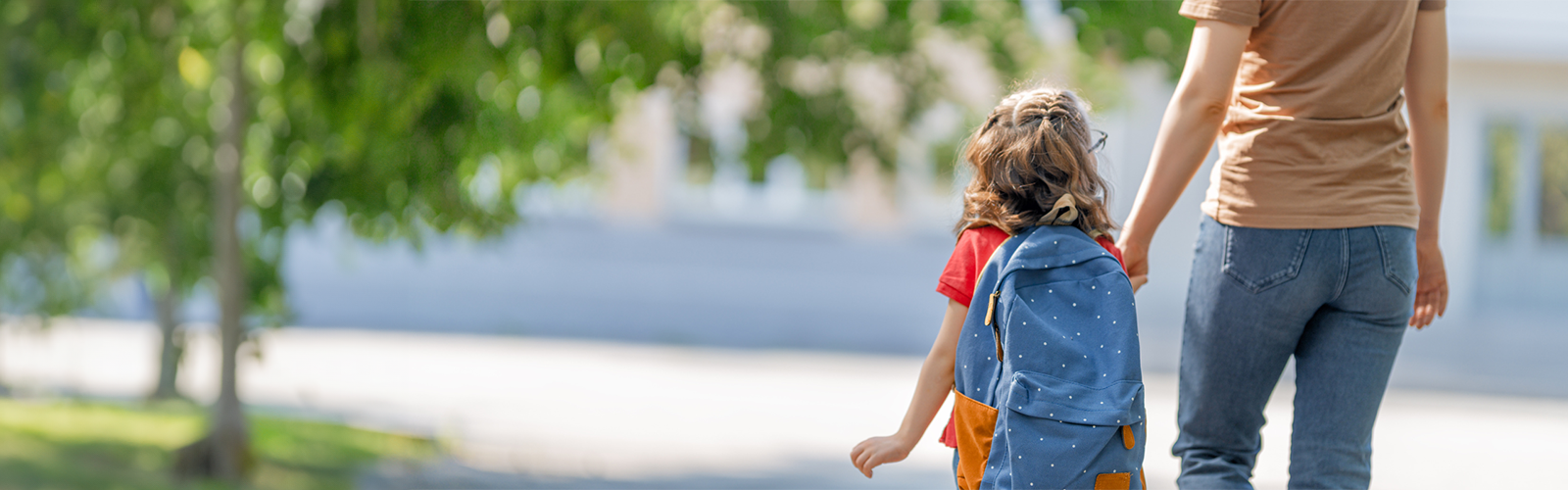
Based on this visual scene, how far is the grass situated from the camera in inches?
271

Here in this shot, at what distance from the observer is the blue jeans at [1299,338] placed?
6.73ft

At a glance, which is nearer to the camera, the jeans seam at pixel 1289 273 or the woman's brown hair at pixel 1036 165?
the woman's brown hair at pixel 1036 165

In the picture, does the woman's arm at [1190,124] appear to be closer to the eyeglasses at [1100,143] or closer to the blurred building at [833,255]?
the eyeglasses at [1100,143]

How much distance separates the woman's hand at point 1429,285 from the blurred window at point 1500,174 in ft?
50.9

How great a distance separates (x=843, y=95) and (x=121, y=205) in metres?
4.38

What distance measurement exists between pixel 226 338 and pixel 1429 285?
6.37 metres

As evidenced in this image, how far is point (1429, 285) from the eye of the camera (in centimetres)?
244

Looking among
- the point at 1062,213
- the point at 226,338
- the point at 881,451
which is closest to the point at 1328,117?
the point at 1062,213

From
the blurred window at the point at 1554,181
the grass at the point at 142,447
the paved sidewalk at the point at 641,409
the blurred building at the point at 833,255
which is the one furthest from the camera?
the blurred window at the point at 1554,181

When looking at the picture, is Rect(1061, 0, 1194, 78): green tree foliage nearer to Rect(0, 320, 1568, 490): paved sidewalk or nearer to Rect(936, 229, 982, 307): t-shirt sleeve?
Rect(936, 229, 982, 307): t-shirt sleeve

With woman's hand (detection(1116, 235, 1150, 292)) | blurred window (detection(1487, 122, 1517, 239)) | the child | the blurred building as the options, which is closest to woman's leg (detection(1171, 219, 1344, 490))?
woman's hand (detection(1116, 235, 1150, 292))

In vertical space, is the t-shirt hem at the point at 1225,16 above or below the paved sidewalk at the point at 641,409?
above

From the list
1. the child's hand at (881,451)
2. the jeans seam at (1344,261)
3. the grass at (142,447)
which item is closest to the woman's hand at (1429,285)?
the jeans seam at (1344,261)

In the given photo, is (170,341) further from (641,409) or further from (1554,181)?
(1554,181)
